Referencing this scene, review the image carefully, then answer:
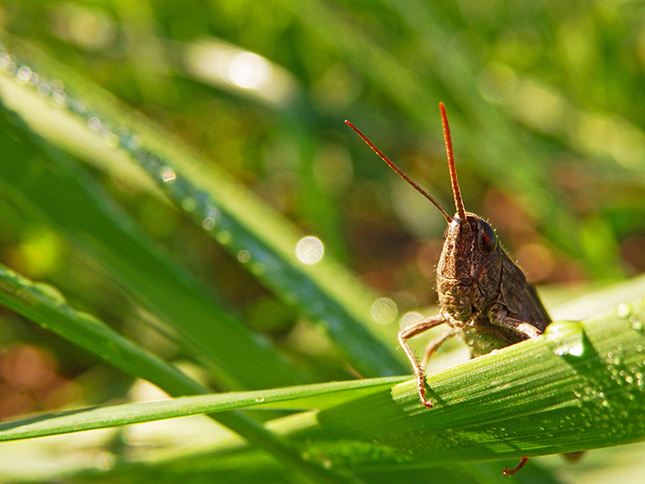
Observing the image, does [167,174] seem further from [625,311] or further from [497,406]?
[625,311]

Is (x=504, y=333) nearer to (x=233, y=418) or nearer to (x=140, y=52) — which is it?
(x=233, y=418)

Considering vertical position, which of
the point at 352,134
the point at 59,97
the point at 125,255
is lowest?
the point at 125,255

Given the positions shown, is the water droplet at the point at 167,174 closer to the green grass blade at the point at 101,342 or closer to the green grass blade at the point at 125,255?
the green grass blade at the point at 125,255

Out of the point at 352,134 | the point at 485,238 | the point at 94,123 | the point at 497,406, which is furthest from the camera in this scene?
the point at 352,134

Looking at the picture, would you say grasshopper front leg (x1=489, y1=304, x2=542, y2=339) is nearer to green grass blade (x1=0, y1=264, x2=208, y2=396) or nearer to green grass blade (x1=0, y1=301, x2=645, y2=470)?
green grass blade (x1=0, y1=301, x2=645, y2=470)

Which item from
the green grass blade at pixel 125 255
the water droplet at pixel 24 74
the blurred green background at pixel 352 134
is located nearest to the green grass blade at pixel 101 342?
the green grass blade at pixel 125 255

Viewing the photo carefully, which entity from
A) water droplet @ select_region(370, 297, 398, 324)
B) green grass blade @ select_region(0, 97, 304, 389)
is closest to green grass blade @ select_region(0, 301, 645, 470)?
green grass blade @ select_region(0, 97, 304, 389)

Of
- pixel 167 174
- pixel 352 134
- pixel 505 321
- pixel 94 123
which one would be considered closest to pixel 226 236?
pixel 167 174

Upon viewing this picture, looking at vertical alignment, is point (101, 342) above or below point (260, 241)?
below
